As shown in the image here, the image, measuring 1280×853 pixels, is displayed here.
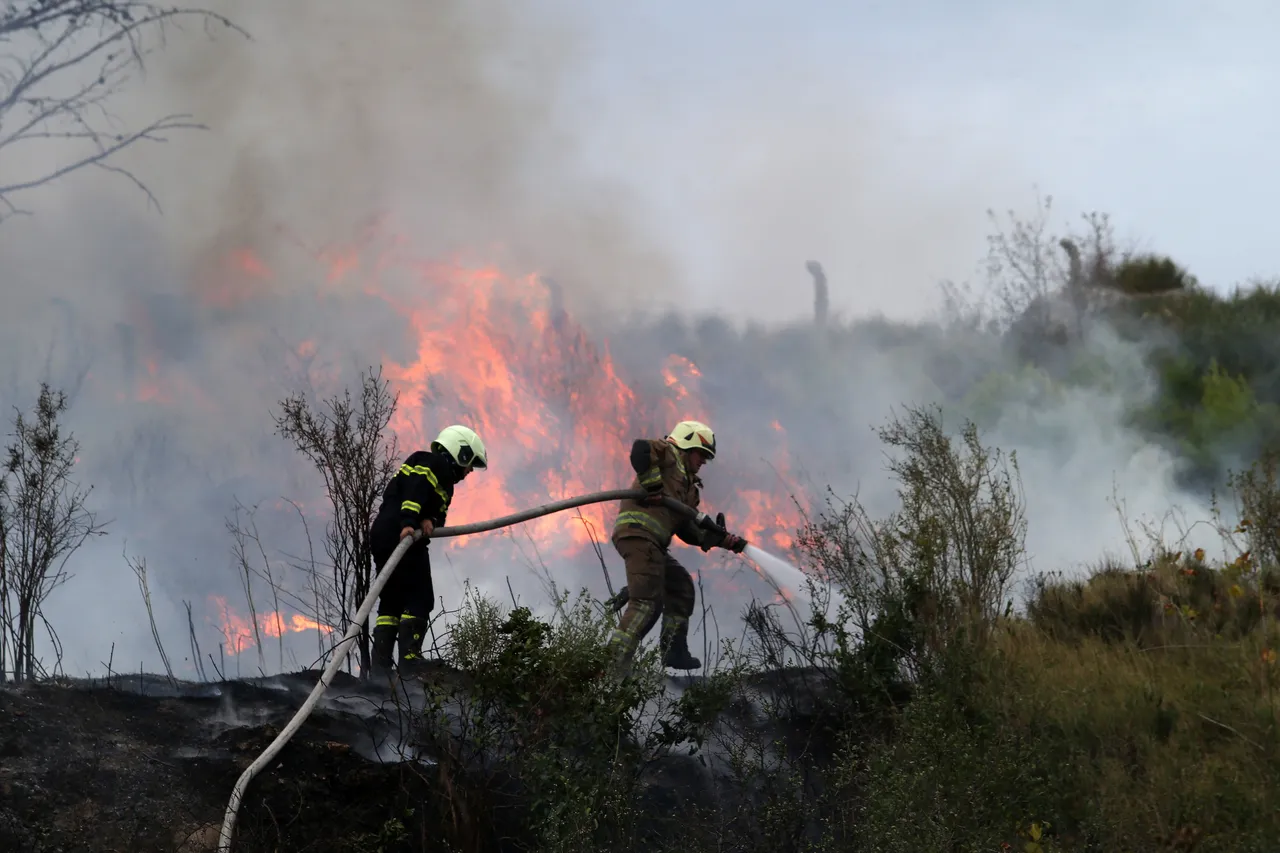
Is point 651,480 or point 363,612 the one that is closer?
point 363,612

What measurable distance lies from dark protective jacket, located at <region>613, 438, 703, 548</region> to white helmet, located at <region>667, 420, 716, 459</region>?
87mm

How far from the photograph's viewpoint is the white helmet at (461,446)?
8078 millimetres

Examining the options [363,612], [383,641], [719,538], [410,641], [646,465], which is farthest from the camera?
[719,538]

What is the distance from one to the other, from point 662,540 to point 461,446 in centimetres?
161

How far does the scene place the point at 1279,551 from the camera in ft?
26.2

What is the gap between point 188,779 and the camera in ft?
19.8

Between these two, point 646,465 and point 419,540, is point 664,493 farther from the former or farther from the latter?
point 419,540

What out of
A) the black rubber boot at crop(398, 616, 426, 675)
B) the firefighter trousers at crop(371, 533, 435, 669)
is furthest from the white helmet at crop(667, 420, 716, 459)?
the black rubber boot at crop(398, 616, 426, 675)

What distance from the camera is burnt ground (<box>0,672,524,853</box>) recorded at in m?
5.50

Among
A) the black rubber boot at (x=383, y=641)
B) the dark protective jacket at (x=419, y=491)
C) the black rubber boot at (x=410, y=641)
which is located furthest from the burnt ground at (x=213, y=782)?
the dark protective jacket at (x=419, y=491)

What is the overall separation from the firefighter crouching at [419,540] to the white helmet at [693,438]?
5.06 ft

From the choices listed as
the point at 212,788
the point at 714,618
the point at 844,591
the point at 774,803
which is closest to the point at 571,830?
the point at 774,803

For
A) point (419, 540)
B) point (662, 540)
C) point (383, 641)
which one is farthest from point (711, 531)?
point (383, 641)

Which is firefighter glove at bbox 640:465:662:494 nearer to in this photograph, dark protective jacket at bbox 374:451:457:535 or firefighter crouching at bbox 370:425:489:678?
firefighter crouching at bbox 370:425:489:678
